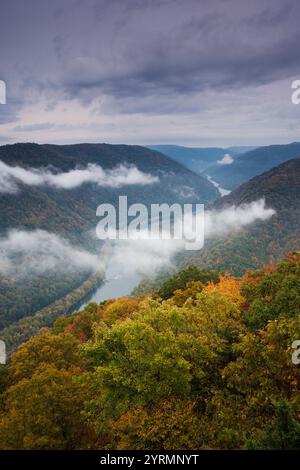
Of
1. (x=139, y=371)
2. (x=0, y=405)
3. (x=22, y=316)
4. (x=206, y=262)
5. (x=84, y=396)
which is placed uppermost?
(x=139, y=371)

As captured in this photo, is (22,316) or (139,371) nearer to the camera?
(139,371)

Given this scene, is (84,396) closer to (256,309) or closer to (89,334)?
(256,309)

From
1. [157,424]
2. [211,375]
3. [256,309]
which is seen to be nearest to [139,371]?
[157,424]

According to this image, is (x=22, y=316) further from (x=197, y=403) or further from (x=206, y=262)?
(x=197, y=403)

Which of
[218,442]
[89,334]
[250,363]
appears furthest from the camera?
[89,334]
